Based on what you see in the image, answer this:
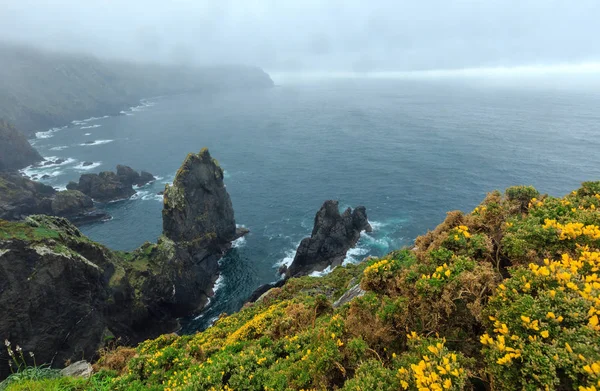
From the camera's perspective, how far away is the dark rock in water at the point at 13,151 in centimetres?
10956

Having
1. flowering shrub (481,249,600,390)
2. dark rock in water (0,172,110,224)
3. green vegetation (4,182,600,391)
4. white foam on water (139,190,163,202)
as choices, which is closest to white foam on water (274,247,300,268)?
white foam on water (139,190,163,202)

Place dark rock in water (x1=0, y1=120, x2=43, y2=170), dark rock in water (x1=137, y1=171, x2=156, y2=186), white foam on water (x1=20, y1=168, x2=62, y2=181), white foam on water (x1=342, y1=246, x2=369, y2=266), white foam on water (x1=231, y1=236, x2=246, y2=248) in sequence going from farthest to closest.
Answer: dark rock in water (x1=0, y1=120, x2=43, y2=170) < white foam on water (x1=20, y1=168, x2=62, y2=181) < dark rock in water (x1=137, y1=171, x2=156, y2=186) < white foam on water (x1=231, y1=236, x2=246, y2=248) < white foam on water (x1=342, y1=246, x2=369, y2=266)

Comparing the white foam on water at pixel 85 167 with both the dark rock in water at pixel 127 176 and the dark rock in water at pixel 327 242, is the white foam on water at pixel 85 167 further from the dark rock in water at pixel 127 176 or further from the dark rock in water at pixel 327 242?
the dark rock in water at pixel 327 242

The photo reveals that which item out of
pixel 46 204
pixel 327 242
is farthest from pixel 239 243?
pixel 46 204

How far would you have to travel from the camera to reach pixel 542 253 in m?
7.97

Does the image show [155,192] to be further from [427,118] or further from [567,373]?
[427,118]

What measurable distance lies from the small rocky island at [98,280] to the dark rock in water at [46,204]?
32615mm

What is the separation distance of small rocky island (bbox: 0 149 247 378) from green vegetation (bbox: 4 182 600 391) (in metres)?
28.5

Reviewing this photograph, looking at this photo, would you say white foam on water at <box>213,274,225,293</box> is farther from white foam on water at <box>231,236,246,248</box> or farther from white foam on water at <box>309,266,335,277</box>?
white foam on water at <box>309,266,335,277</box>

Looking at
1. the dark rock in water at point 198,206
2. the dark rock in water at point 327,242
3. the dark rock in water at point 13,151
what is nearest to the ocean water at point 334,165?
the dark rock in water at point 327,242

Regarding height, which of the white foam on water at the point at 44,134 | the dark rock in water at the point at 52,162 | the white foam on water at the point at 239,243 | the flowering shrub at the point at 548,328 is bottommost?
the white foam on water at the point at 239,243

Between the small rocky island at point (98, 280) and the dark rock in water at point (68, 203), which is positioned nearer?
the small rocky island at point (98, 280)

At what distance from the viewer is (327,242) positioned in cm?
5969

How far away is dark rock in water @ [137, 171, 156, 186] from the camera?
97188mm
